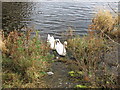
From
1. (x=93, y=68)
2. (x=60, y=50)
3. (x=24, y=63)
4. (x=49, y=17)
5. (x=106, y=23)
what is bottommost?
(x=93, y=68)

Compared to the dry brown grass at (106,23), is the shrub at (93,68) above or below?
below

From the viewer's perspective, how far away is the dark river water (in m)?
9.35

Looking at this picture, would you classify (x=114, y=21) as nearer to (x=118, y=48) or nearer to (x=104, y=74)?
(x=118, y=48)

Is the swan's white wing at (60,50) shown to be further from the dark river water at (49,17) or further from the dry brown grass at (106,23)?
the dry brown grass at (106,23)

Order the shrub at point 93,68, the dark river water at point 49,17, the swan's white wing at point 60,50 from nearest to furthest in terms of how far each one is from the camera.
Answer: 1. the shrub at point 93,68
2. the swan's white wing at point 60,50
3. the dark river water at point 49,17

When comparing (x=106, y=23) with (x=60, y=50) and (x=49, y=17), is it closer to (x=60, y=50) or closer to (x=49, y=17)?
(x=60, y=50)

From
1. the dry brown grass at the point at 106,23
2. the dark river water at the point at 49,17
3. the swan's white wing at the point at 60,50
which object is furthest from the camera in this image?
the dark river water at the point at 49,17

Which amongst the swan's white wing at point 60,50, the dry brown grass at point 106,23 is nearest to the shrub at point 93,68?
the swan's white wing at point 60,50

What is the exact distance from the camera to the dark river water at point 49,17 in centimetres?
935

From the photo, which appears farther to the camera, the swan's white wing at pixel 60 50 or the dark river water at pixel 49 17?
the dark river water at pixel 49 17

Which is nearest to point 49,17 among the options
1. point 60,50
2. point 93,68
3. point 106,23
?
point 106,23

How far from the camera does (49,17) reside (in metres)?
11.2

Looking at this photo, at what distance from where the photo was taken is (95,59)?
5.40 metres

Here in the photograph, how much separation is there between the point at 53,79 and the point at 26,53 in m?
1.02
